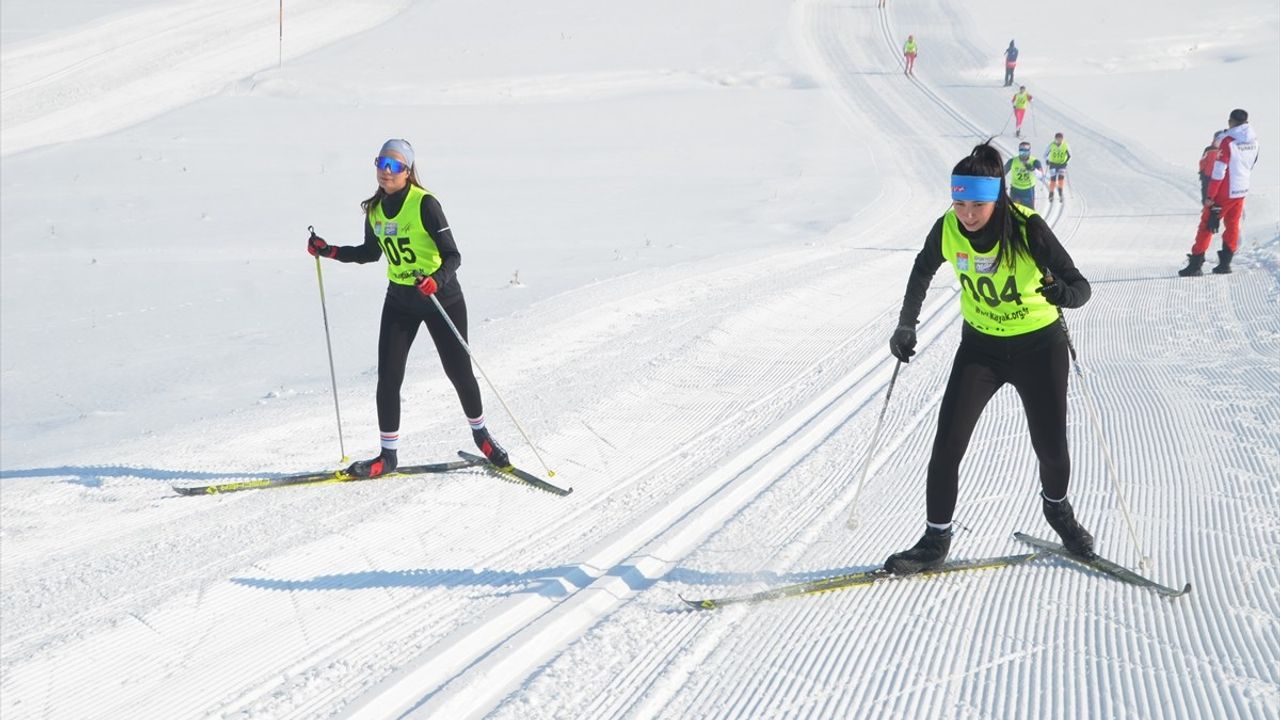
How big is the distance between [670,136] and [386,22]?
17.4 metres

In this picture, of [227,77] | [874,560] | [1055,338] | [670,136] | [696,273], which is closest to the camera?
[1055,338]

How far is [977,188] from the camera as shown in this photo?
3.58 meters

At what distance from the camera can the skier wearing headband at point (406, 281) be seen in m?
5.48

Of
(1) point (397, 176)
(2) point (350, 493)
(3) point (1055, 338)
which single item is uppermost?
(1) point (397, 176)

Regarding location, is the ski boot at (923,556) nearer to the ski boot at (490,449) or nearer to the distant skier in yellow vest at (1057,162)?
the ski boot at (490,449)

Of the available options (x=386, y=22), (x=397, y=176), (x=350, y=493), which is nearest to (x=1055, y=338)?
(x=397, y=176)

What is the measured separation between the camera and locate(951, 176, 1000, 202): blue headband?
357 centimetres

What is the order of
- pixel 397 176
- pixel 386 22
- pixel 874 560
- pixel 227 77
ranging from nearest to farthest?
pixel 874 560 < pixel 397 176 < pixel 227 77 < pixel 386 22

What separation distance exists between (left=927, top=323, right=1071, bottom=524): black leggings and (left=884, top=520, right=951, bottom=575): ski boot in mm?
76

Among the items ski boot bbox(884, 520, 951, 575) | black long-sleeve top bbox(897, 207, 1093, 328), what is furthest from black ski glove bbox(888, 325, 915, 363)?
ski boot bbox(884, 520, 951, 575)

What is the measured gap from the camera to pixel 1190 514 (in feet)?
15.6

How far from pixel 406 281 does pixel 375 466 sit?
3.75ft

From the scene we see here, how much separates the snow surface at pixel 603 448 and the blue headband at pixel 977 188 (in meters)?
1.67

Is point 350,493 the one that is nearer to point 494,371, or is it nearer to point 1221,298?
point 494,371
